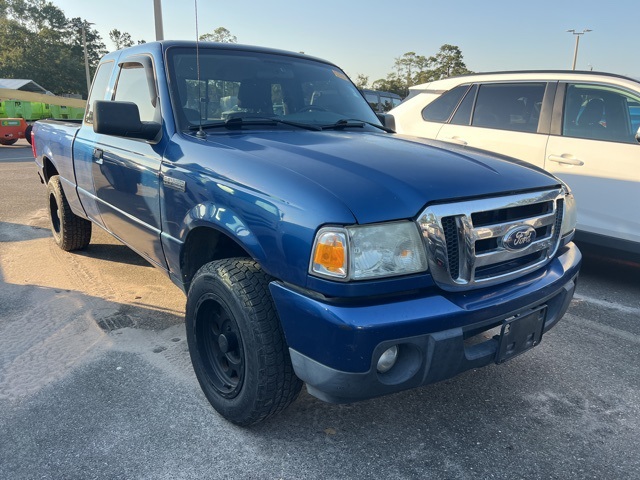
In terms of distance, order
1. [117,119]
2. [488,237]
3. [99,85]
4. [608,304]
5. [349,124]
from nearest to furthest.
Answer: [488,237]
[117,119]
[349,124]
[608,304]
[99,85]

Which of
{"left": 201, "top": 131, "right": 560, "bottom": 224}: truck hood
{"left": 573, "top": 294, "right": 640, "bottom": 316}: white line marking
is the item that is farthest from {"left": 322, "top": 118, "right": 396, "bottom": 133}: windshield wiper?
{"left": 573, "top": 294, "right": 640, "bottom": 316}: white line marking

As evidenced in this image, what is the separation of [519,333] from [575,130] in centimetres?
308

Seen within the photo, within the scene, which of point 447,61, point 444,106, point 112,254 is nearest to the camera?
point 112,254

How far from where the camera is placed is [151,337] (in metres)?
3.32

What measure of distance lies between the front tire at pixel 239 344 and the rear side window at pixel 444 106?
12.9 ft

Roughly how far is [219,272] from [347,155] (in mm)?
797

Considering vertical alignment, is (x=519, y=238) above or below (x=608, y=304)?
above

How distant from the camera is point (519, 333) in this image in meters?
2.16

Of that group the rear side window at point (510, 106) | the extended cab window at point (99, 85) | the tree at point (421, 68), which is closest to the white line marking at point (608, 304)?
the rear side window at point (510, 106)

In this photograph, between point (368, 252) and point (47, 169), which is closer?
point (368, 252)

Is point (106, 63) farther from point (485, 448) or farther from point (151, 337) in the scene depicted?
point (485, 448)

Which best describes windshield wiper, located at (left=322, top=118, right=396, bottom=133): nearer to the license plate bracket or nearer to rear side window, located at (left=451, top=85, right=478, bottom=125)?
the license plate bracket

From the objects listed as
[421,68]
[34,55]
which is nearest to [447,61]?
[421,68]

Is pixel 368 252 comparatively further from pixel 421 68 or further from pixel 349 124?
pixel 421 68
